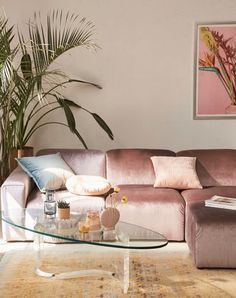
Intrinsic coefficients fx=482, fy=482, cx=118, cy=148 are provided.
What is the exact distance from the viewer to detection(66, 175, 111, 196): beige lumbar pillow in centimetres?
386

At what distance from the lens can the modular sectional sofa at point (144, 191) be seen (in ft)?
12.2

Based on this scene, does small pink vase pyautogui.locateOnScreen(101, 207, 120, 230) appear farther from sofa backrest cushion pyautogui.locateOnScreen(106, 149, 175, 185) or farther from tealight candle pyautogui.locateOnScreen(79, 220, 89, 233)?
sofa backrest cushion pyautogui.locateOnScreen(106, 149, 175, 185)

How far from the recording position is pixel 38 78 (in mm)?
4344

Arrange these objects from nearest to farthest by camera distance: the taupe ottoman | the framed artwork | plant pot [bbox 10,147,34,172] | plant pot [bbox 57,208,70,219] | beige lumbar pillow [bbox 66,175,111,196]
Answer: plant pot [bbox 57,208,70,219]
the taupe ottoman
beige lumbar pillow [bbox 66,175,111,196]
plant pot [bbox 10,147,34,172]
the framed artwork

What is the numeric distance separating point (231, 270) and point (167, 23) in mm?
2758

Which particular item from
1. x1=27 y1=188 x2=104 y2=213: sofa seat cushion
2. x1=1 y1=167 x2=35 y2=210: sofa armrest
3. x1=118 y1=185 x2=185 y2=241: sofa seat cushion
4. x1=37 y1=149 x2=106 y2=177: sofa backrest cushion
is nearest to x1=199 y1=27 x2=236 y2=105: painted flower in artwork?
x1=37 y1=149 x2=106 y2=177: sofa backrest cushion

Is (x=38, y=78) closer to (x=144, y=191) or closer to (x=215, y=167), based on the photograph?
(x=144, y=191)

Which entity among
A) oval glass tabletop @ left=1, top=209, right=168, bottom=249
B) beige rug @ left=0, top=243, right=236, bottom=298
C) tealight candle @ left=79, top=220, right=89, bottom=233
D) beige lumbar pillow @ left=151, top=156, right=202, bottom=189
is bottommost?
beige rug @ left=0, top=243, right=236, bottom=298

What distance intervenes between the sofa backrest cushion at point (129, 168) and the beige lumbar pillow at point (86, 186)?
1.19ft

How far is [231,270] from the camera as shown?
10.5 ft

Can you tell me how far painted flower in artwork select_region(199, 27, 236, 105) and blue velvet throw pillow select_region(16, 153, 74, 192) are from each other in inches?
74.3

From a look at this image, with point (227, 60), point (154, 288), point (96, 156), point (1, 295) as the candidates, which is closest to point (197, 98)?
point (227, 60)

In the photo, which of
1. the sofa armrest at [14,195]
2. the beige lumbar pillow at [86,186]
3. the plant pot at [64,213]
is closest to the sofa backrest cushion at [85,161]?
the beige lumbar pillow at [86,186]

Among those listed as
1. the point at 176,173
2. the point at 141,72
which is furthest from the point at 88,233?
the point at 141,72
